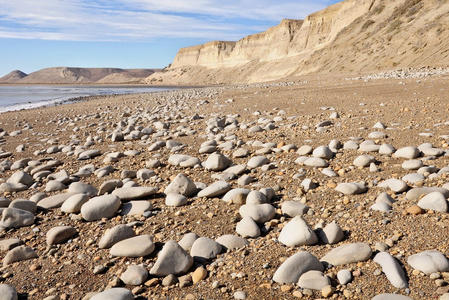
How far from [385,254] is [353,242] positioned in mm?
254

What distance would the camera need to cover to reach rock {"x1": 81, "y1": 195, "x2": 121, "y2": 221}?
2945mm

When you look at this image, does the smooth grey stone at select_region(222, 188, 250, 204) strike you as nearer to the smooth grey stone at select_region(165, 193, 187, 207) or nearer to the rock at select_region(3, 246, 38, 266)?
the smooth grey stone at select_region(165, 193, 187, 207)

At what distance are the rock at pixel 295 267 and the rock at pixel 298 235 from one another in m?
0.26

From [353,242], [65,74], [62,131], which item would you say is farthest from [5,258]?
[65,74]

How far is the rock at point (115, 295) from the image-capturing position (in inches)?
72.2

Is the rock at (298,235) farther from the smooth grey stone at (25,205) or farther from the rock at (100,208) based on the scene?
the smooth grey stone at (25,205)

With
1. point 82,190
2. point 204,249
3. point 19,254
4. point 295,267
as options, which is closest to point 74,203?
point 82,190

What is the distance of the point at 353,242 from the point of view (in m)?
2.22

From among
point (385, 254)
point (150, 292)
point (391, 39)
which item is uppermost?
point (391, 39)

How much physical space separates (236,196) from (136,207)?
874mm

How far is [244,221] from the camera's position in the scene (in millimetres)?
2549

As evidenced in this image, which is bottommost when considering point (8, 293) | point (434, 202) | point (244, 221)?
point (8, 293)

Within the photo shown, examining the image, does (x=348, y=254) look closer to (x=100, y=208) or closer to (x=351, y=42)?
(x=100, y=208)

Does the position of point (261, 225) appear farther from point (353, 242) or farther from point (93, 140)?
point (93, 140)
